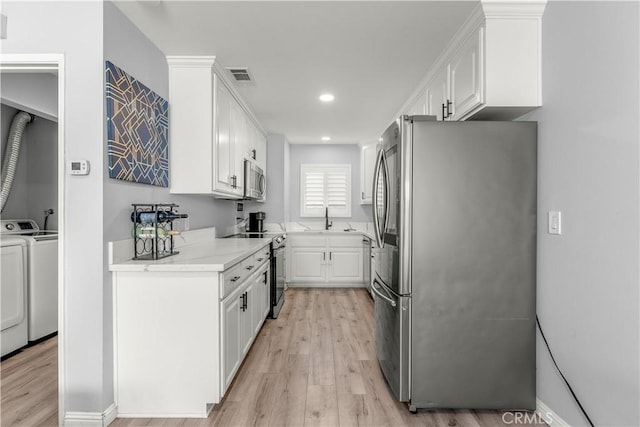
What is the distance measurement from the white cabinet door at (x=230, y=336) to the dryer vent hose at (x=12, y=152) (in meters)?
2.74

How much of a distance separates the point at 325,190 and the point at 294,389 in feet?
12.9

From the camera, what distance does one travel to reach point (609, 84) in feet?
4.66

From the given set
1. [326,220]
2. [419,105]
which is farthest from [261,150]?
[419,105]

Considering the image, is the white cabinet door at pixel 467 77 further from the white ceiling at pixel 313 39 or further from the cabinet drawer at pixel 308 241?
the cabinet drawer at pixel 308 241

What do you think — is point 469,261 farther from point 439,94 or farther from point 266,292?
point 266,292

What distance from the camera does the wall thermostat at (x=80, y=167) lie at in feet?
5.72

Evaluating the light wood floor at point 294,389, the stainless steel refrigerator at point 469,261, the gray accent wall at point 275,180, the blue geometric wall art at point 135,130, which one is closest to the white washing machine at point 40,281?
the light wood floor at point 294,389

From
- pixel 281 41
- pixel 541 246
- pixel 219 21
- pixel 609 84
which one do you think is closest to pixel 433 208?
pixel 541 246

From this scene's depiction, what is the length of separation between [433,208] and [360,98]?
1.94 m

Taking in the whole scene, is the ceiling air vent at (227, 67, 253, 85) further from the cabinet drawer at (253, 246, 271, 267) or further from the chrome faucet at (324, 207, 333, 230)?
the chrome faucet at (324, 207, 333, 230)

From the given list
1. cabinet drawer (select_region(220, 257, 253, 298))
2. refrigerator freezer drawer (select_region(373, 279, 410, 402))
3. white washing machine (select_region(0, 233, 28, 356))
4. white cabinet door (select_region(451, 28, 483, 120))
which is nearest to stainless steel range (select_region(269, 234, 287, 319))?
cabinet drawer (select_region(220, 257, 253, 298))

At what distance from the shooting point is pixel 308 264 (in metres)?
5.12

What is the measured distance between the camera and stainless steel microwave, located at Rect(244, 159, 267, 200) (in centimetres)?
357

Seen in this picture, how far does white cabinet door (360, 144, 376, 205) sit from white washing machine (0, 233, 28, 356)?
4290 mm
